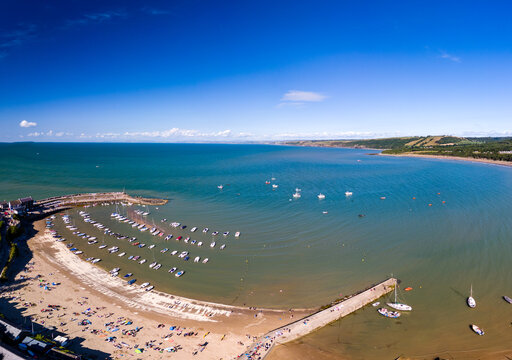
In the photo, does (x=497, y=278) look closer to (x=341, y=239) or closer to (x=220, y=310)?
(x=341, y=239)

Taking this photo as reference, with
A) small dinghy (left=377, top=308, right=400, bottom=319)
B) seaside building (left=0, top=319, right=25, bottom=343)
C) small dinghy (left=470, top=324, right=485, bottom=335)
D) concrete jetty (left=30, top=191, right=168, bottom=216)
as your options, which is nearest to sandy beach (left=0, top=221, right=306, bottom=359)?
seaside building (left=0, top=319, right=25, bottom=343)

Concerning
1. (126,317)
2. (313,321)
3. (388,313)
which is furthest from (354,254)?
(126,317)

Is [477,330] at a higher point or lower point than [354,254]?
lower

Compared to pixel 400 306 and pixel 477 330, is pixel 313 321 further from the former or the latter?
pixel 477 330

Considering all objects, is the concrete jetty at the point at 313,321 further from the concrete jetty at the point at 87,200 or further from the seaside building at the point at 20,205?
the seaside building at the point at 20,205

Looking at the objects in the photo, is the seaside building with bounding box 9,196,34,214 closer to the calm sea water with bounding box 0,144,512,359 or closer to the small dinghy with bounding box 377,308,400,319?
the calm sea water with bounding box 0,144,512,359

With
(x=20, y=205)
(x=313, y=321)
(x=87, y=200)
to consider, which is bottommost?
(x=313, y=321)

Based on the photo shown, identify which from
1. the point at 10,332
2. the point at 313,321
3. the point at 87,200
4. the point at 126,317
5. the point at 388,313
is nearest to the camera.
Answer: the point at 10,332
